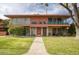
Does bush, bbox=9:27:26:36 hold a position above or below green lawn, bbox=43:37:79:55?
above

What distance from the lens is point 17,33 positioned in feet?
14.7

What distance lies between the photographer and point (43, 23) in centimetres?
445

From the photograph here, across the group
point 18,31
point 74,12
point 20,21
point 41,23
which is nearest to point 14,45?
point 18,31

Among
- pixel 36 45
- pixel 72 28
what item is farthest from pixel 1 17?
pixel 72 28

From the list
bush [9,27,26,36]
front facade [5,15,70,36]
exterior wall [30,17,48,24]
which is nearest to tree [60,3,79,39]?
front facade [5,15,70,36]

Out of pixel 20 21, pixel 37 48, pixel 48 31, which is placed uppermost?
pixel 20 21

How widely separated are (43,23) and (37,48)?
0.88 ft

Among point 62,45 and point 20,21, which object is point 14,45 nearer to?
point 20,21

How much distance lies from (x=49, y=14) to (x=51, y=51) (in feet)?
1.27

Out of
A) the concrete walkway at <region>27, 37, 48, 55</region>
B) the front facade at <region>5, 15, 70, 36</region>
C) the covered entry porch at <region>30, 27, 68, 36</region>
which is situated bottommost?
the concrete walkway at <region>27, 37, 48, 55</region>

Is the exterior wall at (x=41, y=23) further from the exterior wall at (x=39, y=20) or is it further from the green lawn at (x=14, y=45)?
the green lawn at (x=14, y=45)

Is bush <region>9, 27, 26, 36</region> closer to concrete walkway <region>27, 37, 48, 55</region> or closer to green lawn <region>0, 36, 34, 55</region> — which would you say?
green lawn <region>0, 36, 34, 55</region>

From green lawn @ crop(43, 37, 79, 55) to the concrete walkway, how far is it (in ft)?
0.14

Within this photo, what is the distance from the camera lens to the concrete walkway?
14.5 feet
